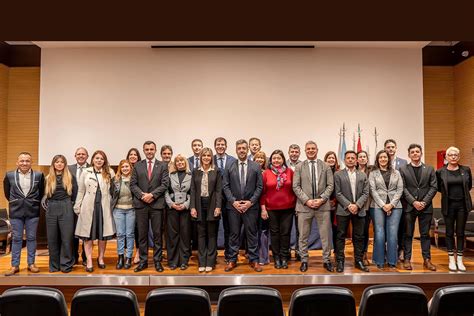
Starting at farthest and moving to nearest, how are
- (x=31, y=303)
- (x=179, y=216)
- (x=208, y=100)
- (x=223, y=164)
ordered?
(x=208, y=100)
(x=223, y=164)
(x=179, y=216)
(x=31, y=303)

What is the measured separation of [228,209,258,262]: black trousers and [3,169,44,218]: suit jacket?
7.47 feet

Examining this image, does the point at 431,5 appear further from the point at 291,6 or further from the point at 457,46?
the point at 457,46

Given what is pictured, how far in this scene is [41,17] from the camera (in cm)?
116

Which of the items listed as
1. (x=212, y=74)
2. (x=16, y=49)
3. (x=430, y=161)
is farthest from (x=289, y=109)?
(x=16, y=49)

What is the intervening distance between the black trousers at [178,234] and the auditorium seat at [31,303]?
2887 millimetres

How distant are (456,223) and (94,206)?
14.1ft

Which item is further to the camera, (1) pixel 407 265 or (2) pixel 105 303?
(1) pixel 407 265

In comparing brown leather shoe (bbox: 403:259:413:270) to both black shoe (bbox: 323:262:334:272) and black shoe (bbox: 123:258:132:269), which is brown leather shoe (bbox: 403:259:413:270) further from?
black shoe (bbox: 123:258:132:269)

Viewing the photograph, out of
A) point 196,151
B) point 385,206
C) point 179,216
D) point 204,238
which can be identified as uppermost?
point 196,151

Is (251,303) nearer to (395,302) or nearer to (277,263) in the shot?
(395,302)

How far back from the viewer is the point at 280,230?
16.8 feet

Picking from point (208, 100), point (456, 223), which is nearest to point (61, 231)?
point (208, 100)

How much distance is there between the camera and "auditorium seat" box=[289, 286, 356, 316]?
220 cm

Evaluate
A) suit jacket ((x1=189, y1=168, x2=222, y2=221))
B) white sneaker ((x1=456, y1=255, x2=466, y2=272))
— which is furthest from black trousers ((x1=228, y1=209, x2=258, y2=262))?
white sneaker ((x1=456, y1=255, x2=466, y2=272))
